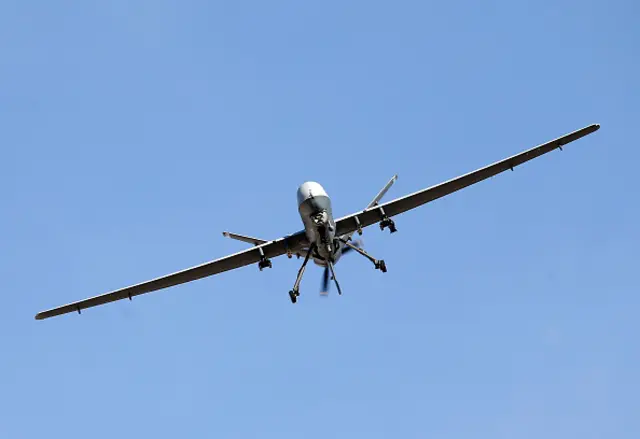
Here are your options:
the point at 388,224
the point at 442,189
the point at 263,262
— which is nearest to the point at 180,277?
the point at 263,262

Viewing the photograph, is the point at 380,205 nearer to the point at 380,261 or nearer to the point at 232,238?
the point at 380,261

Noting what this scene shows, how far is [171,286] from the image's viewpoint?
57062 mm

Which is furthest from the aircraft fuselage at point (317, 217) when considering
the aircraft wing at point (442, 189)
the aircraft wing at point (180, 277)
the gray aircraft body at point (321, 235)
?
the aircraft wing at point (180, 277)

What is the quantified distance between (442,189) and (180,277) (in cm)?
1656

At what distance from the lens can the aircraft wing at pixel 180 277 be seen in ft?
180

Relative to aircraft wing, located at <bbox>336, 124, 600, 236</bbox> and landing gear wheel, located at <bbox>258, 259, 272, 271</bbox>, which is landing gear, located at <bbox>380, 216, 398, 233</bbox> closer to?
aircraft wing, located at <bbox>336, 124, 600, 236</bbox>

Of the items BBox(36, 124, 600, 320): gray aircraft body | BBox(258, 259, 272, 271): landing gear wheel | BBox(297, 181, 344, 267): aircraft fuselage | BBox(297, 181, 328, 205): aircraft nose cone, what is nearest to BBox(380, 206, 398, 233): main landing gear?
BBox(36, 124, 600, 320): gray aircraft body

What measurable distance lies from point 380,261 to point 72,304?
19.4m

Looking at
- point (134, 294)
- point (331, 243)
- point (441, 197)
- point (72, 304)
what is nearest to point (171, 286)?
point (134, 294)

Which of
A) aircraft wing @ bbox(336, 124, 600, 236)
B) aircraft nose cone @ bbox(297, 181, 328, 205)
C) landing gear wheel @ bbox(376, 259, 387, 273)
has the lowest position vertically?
landing gear wheel @ bbox(376, 259, 387, 273)

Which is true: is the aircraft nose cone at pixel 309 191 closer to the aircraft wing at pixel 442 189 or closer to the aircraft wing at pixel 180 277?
the aircraft wing at pixel 442 189

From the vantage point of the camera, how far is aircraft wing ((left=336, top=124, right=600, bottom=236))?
53.9 meters

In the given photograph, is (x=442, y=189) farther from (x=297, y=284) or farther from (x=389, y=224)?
(x=297, y=284)

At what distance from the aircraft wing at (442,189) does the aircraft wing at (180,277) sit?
455cm
